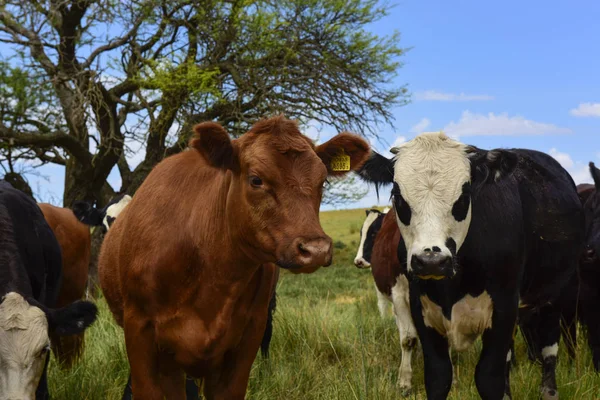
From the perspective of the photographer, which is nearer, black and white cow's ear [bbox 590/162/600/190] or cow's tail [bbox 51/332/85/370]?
cow's tail [bbox 51/332/85/370]

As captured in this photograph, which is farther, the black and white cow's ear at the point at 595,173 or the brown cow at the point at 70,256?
the brown cow at the point at 70,256

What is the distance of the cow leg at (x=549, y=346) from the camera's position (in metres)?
5.17

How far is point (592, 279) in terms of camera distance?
264 inches

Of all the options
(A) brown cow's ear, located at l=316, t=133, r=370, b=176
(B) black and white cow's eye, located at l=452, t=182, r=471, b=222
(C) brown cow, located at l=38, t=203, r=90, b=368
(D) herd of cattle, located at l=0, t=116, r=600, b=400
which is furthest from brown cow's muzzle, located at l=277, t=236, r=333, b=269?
(C) brown cow, located at l=38, t=203, r=90, b=368

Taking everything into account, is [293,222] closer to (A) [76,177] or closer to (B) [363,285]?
(B) [363,285]

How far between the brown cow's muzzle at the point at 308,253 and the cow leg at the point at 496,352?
5.38ft

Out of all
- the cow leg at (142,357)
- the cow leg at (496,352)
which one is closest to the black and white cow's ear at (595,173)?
the cow leg at (496,352)

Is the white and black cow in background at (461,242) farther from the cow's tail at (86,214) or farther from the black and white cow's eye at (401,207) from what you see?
the cow's tail at (86,214)

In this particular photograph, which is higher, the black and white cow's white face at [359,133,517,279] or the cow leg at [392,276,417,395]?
the black and white cow's white face at [359,133,517,279]

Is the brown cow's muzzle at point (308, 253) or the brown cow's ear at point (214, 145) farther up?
the brown cow's ear at point (214, 145)

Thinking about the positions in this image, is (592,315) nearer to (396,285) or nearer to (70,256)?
(396,285)

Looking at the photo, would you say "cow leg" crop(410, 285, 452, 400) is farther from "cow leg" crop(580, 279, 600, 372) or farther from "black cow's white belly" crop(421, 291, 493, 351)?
"cow leg" crop(580, 279, 600, 372)

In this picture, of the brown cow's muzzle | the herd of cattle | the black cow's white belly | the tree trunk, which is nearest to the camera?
the brown cow's muzzle

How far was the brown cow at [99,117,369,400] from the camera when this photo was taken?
324cm
